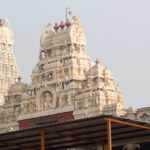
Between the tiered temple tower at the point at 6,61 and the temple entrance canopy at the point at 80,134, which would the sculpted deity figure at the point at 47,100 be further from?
the temple entrance canopy at the point at 80,134

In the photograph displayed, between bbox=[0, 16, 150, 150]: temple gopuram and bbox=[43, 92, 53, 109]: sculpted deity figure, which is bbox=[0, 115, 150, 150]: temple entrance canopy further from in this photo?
bbox=[43, 92, 53, 109]: sculpted deity figure

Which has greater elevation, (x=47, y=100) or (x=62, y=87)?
(x=62, y=87)

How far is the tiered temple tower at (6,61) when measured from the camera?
68562 millimetres

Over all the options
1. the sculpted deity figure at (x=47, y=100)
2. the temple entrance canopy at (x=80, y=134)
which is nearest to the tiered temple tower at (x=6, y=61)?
the sculpted deity figure at (x=47, y=100)

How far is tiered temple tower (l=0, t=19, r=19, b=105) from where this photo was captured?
68562 mm

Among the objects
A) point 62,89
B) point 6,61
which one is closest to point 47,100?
point 62,89

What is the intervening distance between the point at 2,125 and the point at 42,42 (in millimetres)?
8631

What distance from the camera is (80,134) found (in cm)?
2431

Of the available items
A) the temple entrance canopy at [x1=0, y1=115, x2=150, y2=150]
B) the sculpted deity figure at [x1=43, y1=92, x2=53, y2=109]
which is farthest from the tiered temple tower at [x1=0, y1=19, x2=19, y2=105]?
the temple entrance canopy at [x1=0, y1=115, x2=150, y2=150]

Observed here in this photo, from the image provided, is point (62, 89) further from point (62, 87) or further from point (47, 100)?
point (47, 100)

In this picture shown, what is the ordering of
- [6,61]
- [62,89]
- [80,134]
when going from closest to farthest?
[80,134] → [62,89] → [6,61]

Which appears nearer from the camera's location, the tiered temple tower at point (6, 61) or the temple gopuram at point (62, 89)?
the temple gopuram at point (62, 89)

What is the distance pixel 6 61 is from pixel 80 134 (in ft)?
154

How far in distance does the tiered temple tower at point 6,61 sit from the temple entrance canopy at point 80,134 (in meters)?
40.9
